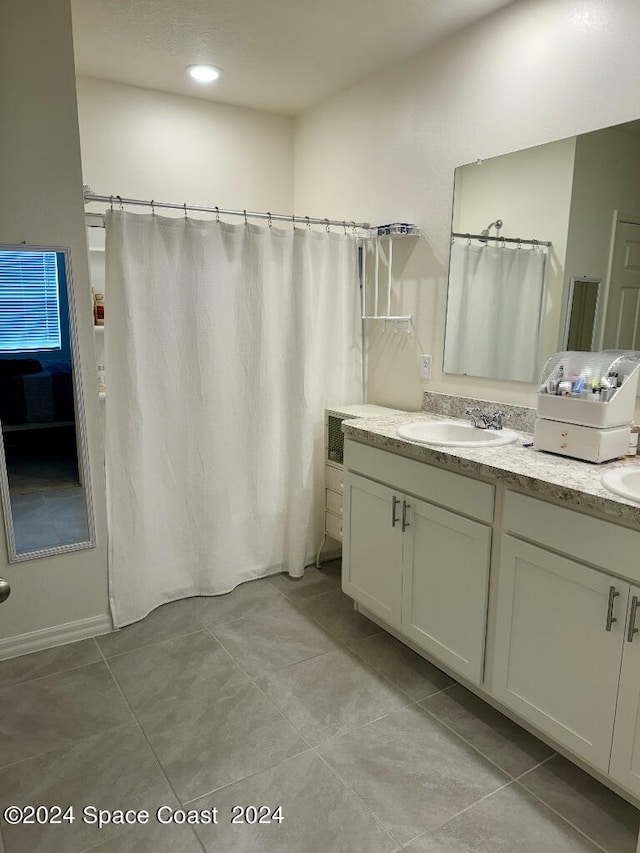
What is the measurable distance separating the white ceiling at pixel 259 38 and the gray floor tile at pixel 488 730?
8.54 ft

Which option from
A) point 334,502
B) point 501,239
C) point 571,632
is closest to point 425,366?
point 501,239

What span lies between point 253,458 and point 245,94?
202cm

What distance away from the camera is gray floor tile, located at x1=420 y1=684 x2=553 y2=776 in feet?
5.96

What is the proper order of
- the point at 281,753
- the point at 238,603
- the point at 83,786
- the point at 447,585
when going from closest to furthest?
1. the point at 83,786
2. the point at 281,753
3. the point at 447,585
4. the point at 238,603

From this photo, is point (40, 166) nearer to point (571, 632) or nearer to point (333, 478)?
point (333, 478)

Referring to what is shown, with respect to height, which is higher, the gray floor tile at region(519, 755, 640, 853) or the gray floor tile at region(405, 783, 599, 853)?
the gray floor tile at region(519, 755, 640, 853)

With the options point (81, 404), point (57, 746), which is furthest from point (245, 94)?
point (57, 746)

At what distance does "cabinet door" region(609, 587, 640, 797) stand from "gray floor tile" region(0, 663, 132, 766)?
152 cm

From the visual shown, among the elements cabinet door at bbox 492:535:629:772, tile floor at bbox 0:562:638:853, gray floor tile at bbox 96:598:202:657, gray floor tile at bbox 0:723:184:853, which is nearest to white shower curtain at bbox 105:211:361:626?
gray floor tile at bbox 96:598:202:657

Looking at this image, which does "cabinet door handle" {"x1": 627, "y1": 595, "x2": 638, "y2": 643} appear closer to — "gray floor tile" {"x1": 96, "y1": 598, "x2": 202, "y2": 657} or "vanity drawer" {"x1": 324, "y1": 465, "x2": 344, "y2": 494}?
"vanity drawer" {"x1": 324, "y1": 465, "x2": 344, "y2": 494}

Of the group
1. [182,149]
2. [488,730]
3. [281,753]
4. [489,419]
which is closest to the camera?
[281,753]

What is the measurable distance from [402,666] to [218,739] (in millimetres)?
771

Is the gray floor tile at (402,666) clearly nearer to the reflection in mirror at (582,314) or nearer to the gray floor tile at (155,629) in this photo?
the gray floor tile at (155,629)

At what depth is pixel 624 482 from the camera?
5.43 feet
